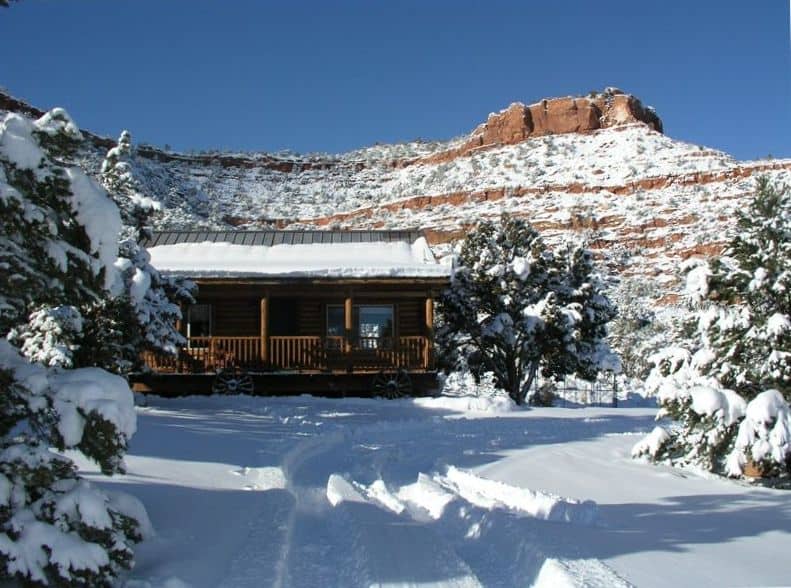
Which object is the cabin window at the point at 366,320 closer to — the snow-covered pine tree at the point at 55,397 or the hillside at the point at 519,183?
the snow-covered pine tree at the point at 55,397

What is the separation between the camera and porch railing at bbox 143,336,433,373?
21.5 metres

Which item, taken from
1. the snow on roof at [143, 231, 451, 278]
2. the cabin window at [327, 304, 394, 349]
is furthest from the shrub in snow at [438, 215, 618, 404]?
the cabin window at [327, 304, 394, 349]

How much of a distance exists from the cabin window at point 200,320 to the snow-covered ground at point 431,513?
381 inches

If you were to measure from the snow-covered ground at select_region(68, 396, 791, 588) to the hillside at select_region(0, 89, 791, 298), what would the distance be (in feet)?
115

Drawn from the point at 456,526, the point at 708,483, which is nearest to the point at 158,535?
the point at 456,526

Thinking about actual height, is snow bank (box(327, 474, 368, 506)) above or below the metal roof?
below

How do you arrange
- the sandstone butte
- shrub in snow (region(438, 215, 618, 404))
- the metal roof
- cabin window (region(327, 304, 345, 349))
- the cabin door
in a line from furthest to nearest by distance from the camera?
the sandstone butte < the metal roof < the cabin door < cabin window (region(327, 304, 345, 349)) < shrub in snow (region(438, 215, 618, 404))

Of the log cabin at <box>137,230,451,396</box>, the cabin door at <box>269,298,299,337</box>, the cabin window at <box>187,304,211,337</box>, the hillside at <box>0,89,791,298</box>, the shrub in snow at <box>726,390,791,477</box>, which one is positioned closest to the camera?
the shrub in snow at <box>726,390,791,477</box>

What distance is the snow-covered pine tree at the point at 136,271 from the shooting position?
597 inches

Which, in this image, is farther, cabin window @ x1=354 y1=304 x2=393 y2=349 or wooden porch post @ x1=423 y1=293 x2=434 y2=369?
cabin window @ x1=354 y1=304 x2=393 y2=349

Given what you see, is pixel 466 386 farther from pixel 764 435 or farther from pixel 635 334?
pixel 764 435

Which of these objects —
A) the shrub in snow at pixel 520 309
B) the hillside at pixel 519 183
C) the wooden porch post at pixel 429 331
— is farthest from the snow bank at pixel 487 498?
the hillside at pixel 519 183

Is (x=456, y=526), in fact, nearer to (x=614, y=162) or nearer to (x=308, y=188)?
(x=614, y=162)

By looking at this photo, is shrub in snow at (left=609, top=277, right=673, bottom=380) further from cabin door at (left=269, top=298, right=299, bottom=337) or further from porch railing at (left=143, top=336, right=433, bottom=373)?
cabin door at (left=269, top=298, right=299, bottom=337)
